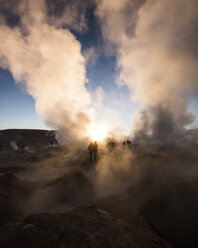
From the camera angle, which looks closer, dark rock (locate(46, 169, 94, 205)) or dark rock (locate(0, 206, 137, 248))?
dark rock (locate(0, 206, 137, 248))

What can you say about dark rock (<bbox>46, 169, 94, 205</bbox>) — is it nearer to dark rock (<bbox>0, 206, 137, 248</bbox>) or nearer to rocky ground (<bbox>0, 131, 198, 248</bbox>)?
rocky ground (<bbox>0, 131, 198, 248</bbox>)

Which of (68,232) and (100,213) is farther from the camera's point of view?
(100,213)

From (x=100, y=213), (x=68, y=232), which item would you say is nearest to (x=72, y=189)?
(x=100, y=213)

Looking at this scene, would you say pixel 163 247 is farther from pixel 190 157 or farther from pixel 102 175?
pixel 190 157

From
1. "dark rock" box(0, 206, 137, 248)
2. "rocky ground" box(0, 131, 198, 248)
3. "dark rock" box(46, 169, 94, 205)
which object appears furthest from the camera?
"dark rock" box(46, 169, 94, 205)

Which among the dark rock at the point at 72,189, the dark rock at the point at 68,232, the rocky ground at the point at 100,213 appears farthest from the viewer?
the dark rock at the point at 72,189

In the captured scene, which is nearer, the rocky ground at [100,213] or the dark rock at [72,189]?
the rocky ground at [100,213]

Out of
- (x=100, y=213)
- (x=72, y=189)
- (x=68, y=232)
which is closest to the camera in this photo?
(x=68, y=232)

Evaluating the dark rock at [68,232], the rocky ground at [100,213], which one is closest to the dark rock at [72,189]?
the rocky ground at [100,213]

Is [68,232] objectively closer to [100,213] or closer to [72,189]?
[100,213]

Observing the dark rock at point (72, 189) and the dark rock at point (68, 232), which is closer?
the dark rock at point (68, 232)

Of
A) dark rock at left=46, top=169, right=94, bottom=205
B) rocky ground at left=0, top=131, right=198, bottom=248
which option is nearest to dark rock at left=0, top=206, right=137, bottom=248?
rocky ground at left=0, top=131, right=198, bottom=248

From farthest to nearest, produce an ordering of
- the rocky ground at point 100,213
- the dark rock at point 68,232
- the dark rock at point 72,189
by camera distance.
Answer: the dark rock at point 72,189 → the rocky ground at point 100,213 → the dark rock at point 68,232

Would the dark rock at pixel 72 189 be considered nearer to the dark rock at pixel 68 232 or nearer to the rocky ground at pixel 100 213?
the rocky ground at pixel 100 213
